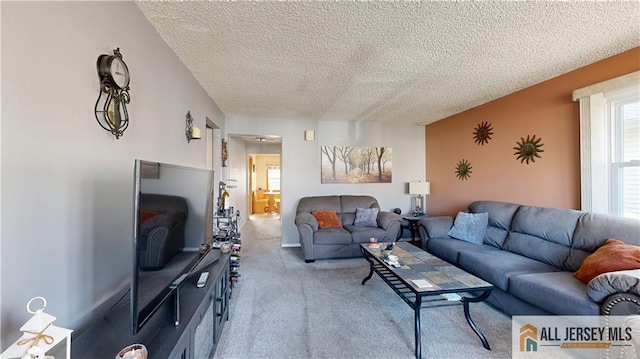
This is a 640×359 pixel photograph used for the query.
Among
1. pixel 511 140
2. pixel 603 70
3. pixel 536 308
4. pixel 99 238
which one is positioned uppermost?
pixel 603 70

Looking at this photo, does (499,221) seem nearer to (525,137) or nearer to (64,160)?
(525,137)

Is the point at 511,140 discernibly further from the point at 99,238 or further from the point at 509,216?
the point at 99,238

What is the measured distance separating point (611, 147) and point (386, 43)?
2.49 metres

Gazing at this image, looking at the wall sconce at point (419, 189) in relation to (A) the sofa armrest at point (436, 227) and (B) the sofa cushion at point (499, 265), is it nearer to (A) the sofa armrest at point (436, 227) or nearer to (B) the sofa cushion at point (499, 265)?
(A) the sofa armrest at point (436, 227)

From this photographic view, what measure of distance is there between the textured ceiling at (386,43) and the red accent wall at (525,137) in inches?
6.4

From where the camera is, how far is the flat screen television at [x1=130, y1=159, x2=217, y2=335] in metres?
0.93

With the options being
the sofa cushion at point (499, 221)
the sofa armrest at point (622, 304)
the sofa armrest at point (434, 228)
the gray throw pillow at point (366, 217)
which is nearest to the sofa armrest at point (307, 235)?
the gray throw pillow at point (366, 217)

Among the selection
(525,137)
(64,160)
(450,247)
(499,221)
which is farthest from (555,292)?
(64,160)

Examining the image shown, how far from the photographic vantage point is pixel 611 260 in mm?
1829

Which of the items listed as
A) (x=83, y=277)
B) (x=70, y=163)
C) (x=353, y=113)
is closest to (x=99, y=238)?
(x=83, y=277)

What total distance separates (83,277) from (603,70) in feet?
14.3

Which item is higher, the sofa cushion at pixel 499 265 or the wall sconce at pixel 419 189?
the wall sconce at pixel 419 189

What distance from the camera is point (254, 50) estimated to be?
222cm

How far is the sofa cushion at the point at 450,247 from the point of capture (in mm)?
2928
